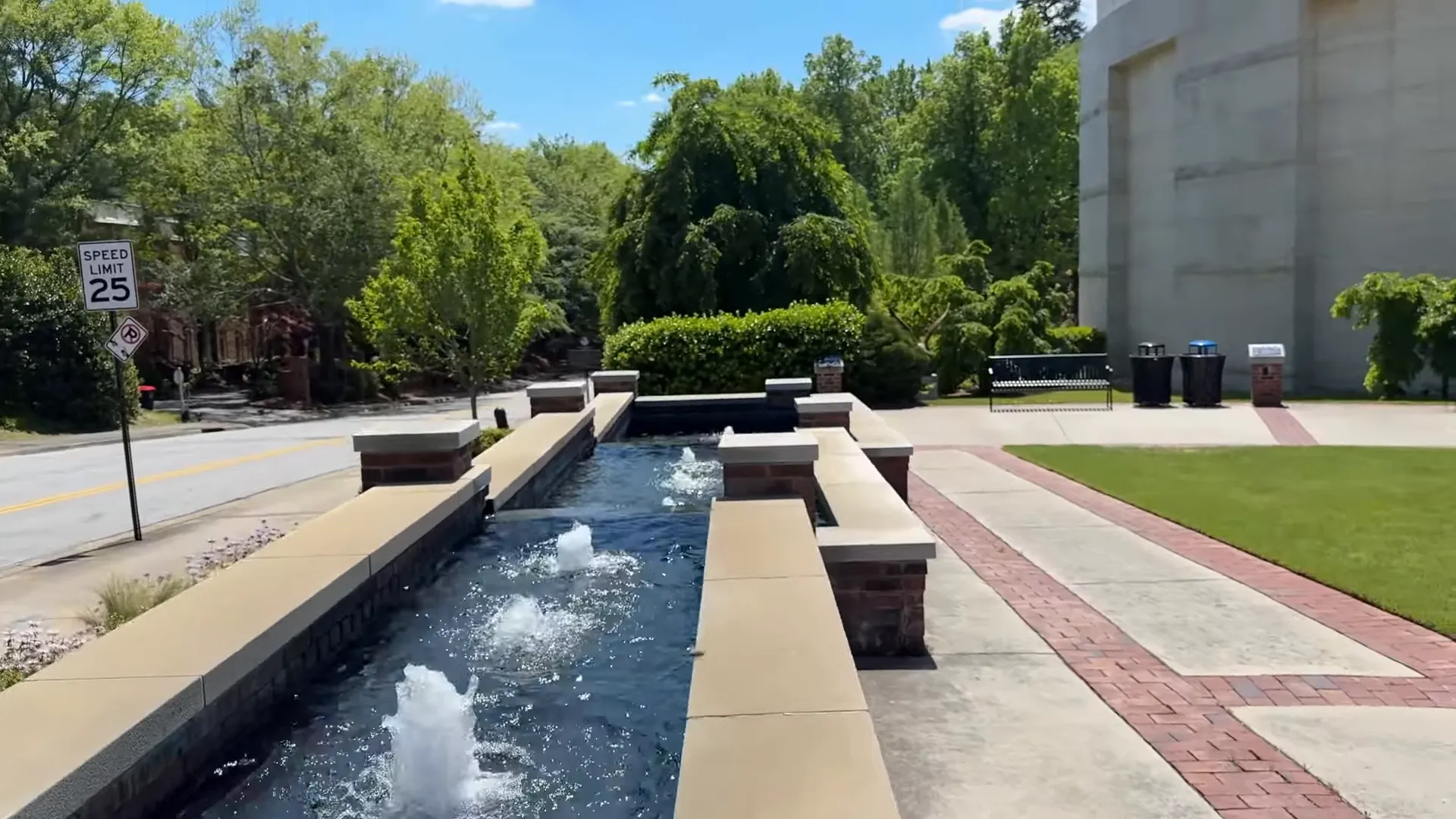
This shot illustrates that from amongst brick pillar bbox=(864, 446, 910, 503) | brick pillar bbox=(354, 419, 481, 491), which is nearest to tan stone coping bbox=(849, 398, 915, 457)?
brick pillar bbox=(864, 446, 910, 503)

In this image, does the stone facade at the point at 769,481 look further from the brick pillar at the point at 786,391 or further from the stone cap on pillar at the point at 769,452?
the brick pillar at the point at 786,391

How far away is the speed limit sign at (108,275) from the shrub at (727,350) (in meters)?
10.7

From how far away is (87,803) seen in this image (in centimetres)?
333

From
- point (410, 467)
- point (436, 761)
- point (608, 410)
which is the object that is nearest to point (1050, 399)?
point (608, 410)

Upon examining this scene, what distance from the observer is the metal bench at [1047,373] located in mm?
20312

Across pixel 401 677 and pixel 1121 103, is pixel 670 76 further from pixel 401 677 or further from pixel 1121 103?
pixel 401 677

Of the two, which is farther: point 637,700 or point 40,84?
point 40,84

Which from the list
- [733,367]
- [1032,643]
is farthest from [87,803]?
[733,367]

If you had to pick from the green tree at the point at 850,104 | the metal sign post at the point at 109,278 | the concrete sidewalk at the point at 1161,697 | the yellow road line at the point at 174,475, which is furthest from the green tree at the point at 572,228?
the concrete sidewalk at the point at 1161,697

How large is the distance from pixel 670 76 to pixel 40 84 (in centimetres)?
2086

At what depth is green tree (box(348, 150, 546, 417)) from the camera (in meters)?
16.0

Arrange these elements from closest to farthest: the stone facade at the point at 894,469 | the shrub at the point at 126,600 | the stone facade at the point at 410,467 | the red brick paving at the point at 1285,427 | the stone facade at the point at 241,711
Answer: the stone facade at the point at 241,711
the shrub at the point at 126,600
the stone facade at the point at 410,467
the stone facade at the point at 894,469
the red brick paving at the point at 1285,427

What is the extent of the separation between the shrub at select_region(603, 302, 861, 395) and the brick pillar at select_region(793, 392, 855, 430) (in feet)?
29.2

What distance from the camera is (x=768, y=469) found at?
6797 millimetres
